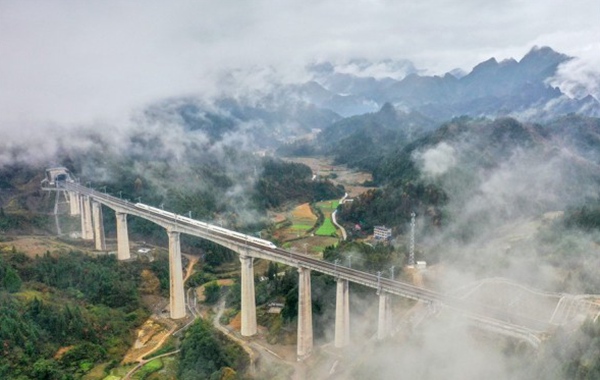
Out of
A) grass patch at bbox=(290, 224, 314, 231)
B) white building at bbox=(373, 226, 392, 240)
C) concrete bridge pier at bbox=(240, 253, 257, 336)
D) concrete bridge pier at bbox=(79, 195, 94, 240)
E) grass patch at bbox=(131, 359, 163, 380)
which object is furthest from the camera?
grass patch at bbox=(290, 224, 314, 231)

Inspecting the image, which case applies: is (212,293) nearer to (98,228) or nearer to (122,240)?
(122,240)

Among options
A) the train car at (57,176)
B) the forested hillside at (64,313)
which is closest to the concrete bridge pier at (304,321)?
the forested hillside at (64,313)

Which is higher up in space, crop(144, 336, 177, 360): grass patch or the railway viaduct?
the railway viaduct

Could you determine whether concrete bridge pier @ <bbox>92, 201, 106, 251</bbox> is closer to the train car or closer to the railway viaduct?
the railway viaduct

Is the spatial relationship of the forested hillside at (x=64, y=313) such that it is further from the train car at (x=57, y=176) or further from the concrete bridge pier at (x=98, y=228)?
the train car at (x=57, y=176)

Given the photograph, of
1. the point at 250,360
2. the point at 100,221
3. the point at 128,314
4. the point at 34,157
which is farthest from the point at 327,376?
the point at 34,157

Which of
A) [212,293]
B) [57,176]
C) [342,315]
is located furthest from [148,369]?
[57,176]

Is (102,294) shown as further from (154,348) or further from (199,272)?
(199,272)

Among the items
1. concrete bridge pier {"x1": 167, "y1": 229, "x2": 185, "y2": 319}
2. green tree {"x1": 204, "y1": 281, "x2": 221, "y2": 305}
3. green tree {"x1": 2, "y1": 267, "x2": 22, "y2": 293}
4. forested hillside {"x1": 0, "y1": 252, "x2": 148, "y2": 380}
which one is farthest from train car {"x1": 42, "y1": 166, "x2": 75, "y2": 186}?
green tree {"x1": 204, "y1": 281, "x2": 221, "y2": 305}
